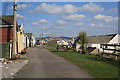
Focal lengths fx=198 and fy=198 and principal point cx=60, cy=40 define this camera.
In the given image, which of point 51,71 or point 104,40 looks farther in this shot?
point 104,40

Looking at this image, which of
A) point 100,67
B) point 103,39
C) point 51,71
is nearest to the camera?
point 51,71

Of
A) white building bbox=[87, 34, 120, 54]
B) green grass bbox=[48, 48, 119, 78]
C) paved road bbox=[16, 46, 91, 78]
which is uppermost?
white building bbox=[87, 34, 120, 54]

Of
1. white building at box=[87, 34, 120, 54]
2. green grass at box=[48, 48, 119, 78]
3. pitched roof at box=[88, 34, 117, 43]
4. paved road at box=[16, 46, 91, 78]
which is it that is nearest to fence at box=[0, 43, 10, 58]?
paved road at box=[16, 46, 91, 78]

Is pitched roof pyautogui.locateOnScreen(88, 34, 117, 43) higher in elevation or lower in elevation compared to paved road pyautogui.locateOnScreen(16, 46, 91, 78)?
higher

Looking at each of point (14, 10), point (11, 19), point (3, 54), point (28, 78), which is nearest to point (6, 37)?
point (11, 19)

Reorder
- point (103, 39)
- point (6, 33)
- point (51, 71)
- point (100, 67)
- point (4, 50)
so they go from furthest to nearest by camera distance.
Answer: point (103, 39), point (6, 33), point (4, 50), point (100, 67), point (51, 71)

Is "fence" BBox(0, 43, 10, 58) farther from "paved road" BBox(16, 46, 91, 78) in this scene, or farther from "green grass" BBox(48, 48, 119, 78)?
"green grass" BBox(48, 48, 119, 78)

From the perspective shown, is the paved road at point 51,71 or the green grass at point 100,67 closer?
the paved road at point 51,71

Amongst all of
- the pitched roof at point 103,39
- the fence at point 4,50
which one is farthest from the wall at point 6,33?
the pitched roof at point 103,39

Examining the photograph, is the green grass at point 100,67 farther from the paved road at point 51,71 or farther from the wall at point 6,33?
the wall at point 6,33

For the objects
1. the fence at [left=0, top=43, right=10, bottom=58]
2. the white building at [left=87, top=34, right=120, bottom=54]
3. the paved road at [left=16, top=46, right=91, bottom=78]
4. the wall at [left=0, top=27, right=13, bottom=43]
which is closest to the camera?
the paved road at [left=16, top=46, right=91, bottom=78]

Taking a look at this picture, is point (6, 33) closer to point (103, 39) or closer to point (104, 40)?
point (104, 40)

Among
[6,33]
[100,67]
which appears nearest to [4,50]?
[6,33]

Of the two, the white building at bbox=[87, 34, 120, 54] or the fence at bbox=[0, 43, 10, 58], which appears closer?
the fence at bbox=[0, 43, 10, 58]
